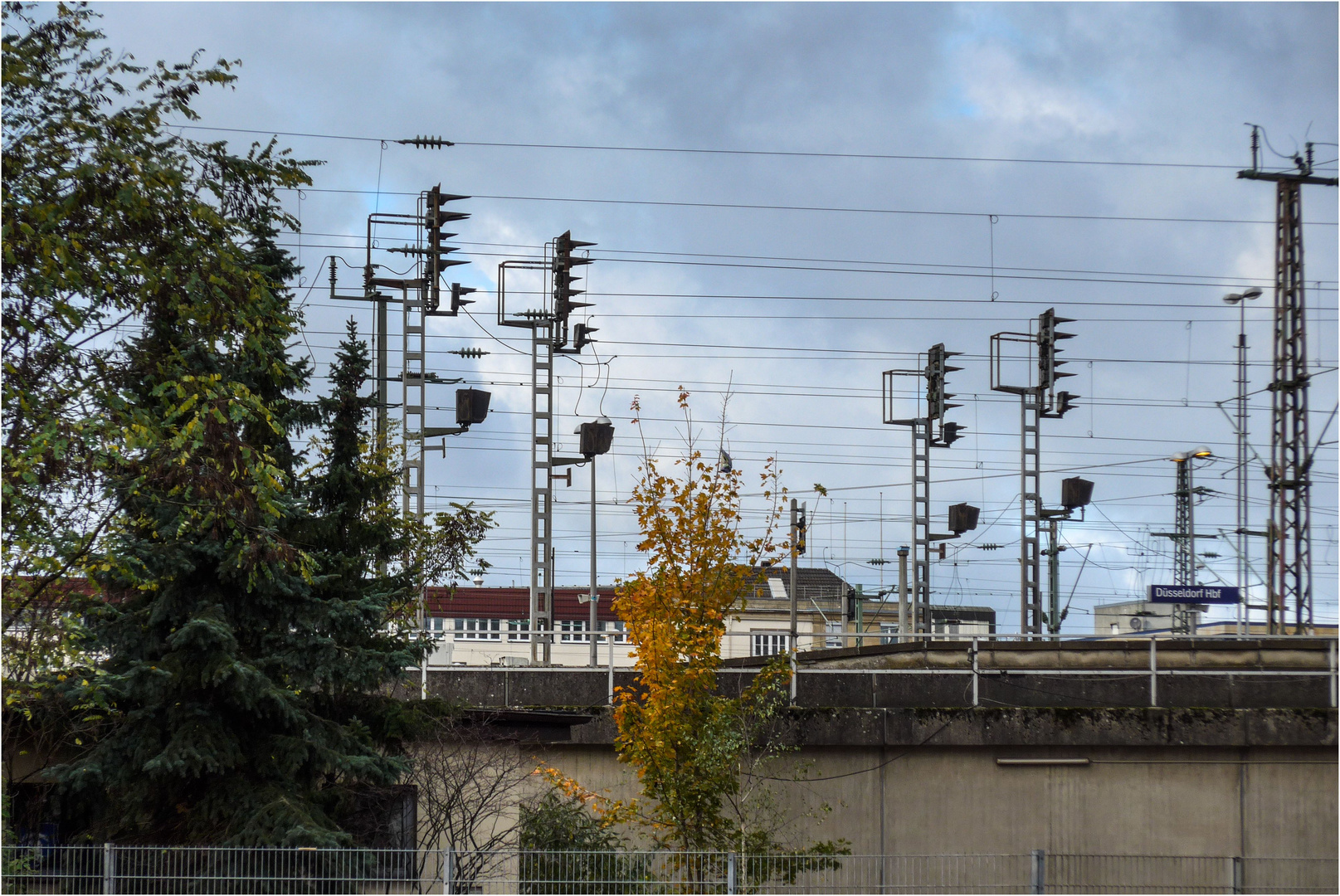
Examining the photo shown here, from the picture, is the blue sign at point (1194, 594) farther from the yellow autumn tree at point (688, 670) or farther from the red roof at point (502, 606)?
the red roof at point (502, 606)

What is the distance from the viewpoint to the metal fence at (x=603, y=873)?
1354 cm

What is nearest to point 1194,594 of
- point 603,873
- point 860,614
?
point 603,873

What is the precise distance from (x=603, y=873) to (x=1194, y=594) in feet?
76.0

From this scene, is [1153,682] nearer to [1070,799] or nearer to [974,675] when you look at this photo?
[1070,799]

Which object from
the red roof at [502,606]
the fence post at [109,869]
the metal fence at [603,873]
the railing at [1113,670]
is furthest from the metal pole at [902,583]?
the red roof at [502,606]

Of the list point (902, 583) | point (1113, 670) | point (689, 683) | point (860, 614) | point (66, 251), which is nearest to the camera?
point (66, 251)

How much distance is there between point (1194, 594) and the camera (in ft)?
108

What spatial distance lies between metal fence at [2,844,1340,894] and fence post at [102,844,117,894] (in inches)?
0.6

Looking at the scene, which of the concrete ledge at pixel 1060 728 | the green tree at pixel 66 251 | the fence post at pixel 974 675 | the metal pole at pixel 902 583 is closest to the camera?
the green tree at pixel 66 251

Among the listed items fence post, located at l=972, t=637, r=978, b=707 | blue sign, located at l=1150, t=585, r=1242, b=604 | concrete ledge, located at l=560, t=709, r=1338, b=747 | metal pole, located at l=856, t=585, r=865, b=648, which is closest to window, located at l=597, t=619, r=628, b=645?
concrete ledge, located at l=560, t=709, r=1338, b=747

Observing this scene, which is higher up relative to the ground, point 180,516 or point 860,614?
point 180,516

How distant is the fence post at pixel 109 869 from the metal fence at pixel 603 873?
0.01m

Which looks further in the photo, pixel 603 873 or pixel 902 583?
pixel 902 583

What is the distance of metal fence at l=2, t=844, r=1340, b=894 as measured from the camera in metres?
13.5
